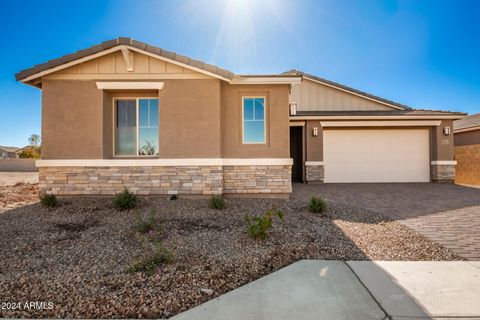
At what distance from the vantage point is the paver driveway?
14.8ft

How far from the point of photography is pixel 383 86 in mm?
16094

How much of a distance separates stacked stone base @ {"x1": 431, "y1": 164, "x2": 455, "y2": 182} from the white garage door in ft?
1.01

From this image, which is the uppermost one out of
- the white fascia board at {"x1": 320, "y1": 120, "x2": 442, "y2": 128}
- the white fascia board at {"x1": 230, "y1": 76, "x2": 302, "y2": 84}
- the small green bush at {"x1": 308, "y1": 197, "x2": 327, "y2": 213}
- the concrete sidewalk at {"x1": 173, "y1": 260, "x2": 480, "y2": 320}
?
the white fascia board at {"x1": 230, "y1": 76, "x2": 302, "y2": 84}

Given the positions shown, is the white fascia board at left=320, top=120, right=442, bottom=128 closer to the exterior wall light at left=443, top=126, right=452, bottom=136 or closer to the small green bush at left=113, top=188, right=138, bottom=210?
the exterior wall light at left=443, top=126, right=452, bottom=136

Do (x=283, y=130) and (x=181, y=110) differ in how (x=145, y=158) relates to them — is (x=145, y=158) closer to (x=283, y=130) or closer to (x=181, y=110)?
(x=181, y=110)

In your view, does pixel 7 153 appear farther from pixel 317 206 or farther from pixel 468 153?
pixel 468 153

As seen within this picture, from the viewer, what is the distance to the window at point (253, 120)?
7.75 metres

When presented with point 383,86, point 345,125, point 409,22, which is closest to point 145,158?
point 345,125

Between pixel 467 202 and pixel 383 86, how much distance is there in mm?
10739

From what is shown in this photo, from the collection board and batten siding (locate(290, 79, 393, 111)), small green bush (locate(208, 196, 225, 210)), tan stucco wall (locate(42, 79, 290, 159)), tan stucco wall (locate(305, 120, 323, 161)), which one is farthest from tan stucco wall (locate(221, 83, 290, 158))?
board and batten siding (locate(290, 79, 393, 111))

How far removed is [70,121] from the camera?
23.6 feet

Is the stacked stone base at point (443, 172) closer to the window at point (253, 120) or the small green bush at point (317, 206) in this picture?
the small green bush at point (317, 206)

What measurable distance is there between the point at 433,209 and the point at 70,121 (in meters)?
10.3

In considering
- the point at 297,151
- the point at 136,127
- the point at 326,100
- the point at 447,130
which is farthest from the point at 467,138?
the point at 136,127
